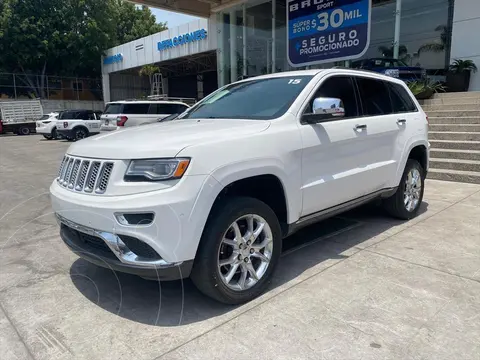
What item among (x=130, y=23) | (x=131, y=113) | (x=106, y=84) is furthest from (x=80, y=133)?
(x=130, y=23)

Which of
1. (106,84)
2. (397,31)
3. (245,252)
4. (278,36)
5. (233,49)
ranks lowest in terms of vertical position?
(245,252)

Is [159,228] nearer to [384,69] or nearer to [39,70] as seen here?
[384,69]

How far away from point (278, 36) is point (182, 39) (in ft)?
26.4

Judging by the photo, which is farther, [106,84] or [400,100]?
[106,84]

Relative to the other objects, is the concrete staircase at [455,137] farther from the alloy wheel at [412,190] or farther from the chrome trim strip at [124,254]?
the chrome trim strip at [124,254]

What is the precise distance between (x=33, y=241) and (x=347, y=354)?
153 inches

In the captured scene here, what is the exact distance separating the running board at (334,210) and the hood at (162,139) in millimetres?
923

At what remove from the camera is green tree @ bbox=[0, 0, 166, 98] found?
33.2m

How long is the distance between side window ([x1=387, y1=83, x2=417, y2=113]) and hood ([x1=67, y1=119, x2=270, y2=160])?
238cm

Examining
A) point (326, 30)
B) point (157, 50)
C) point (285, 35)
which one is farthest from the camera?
point (157, 50)

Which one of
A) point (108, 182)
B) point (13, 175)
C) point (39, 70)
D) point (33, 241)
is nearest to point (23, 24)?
point (39, 70)

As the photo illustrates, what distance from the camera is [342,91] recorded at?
420cm

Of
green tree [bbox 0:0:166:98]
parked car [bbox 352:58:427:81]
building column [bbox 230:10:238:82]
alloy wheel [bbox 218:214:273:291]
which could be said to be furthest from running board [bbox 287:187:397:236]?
green tree [bbox 0:0:166:98]

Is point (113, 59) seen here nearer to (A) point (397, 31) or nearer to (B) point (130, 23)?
(B) point (130, 23)
